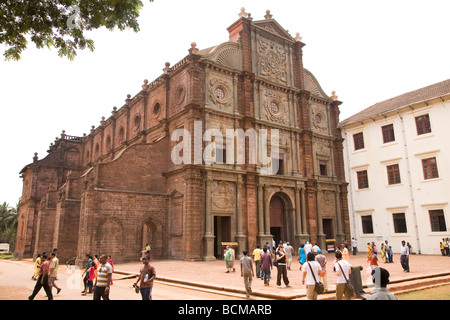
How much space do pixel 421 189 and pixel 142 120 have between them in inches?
936

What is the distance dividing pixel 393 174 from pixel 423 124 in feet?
15.5

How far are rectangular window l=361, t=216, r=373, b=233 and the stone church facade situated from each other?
165 cm

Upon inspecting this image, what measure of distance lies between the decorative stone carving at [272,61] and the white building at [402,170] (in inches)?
334

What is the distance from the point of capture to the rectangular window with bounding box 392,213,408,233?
2858cm

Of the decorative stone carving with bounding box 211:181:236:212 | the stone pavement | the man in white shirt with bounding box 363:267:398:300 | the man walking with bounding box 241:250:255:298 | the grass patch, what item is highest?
the decorative stone carving with bounding box 211:181:236:212

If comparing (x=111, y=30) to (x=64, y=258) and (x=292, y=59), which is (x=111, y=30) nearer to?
(x=64, y=258)

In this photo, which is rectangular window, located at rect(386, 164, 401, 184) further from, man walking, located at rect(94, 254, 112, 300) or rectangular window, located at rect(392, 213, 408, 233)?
man walking, located at rect(94, 254, 112, 300)

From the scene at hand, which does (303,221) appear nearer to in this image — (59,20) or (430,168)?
(430,168)

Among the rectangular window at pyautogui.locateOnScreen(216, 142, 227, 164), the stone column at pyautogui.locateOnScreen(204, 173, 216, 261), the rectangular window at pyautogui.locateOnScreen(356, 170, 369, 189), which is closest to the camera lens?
the stone column at pyautogui.locateOnScreen(204, 173, 216, 261)

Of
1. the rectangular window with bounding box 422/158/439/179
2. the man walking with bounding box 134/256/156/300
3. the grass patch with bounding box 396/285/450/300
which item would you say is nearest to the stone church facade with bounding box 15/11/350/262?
the rectangular window with bounding box 422/158/439/179

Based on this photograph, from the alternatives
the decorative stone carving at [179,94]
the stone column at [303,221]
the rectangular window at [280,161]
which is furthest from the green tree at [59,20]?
the stone column at [303,221]

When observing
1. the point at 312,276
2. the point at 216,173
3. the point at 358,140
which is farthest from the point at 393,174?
the point at 312,276

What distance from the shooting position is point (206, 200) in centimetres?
2386

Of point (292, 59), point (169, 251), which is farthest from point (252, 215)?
point (292, 59)
